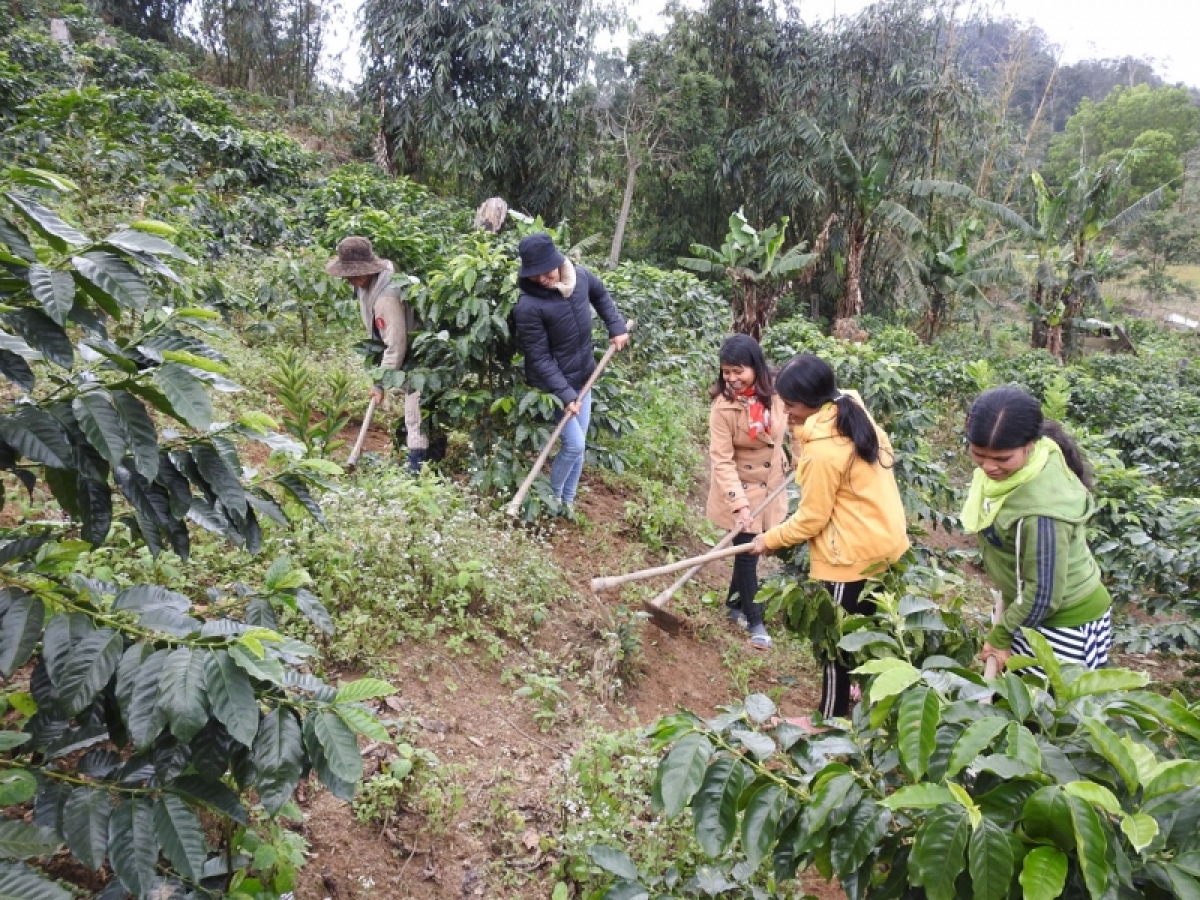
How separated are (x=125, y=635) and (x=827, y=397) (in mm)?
2386

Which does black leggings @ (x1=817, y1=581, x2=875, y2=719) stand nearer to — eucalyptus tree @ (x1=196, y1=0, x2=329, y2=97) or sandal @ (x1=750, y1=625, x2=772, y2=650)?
sandal @ (x1=750, y1=625, x2=772, y2=650)

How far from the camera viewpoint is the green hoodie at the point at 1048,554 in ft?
7.73

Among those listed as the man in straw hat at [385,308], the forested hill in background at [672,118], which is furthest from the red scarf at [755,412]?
the forested hill in background at [672,118]

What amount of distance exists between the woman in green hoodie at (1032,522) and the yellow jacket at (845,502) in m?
0.36

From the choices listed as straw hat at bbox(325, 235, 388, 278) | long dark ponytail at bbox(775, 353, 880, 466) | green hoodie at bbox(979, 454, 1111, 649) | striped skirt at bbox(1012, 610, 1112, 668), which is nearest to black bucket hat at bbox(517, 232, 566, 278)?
straw hat at bbox(325, 235, 388, 278)

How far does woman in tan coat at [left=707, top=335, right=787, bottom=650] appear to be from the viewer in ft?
12.5

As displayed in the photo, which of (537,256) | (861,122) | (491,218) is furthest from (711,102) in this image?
(537,256)

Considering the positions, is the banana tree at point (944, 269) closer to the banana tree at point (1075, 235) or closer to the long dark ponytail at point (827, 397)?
the banana tree at point (1075, 235)

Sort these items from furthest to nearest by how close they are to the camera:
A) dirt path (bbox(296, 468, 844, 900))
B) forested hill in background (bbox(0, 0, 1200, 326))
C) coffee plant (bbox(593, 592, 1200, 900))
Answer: forested hill in background (bbox(0, 0, 1200, 326)) < dirt path (bbox(296, 468, 844, 900)) < coffee plant (bbox(593, 592, 1200, 900))

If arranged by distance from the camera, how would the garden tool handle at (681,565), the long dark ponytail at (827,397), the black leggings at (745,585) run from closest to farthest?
the long dark ponytail at (827,397) → the garden tool handle at (681,565) → the black leggings at (745,585)

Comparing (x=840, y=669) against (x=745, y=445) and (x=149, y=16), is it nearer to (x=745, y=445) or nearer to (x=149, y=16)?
(x=745, y=445)

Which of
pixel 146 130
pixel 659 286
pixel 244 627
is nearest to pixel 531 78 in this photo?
pixel 146 130

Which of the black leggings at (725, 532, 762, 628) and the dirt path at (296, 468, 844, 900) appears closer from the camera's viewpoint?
the dirt path at (296, 468, 844, 900)

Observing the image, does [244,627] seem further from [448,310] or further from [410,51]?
[410,51]
